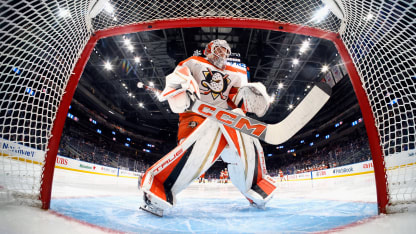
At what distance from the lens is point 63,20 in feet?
4.57

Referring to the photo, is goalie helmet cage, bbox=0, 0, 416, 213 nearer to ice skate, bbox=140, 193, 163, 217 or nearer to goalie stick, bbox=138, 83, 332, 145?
goalie stick, bbox=138, 83, 332, 145

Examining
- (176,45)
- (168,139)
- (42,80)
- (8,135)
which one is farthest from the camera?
(168,139)

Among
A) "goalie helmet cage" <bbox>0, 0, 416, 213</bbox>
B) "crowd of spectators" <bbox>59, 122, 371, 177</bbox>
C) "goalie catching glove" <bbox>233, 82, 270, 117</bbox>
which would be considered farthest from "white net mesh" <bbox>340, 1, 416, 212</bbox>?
"crowd of spectators" <bbox>59, 122, 371, 177</bbox>

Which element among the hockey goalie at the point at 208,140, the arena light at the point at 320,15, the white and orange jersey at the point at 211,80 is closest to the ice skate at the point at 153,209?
the hockey goalie at the point at 208,140

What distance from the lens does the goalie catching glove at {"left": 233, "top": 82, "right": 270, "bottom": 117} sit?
1.64 metres

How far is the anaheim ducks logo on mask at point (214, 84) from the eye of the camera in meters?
1.78

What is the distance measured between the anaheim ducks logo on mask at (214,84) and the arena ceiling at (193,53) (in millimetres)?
7094

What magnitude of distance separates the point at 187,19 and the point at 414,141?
1797mm

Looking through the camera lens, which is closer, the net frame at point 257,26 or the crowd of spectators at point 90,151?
the net frame at point 257,26

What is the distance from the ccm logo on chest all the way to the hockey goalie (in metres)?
0.11

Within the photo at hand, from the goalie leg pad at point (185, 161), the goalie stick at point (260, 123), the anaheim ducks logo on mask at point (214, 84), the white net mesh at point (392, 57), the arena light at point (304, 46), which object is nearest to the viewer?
the white net mesh at point (392, 57)

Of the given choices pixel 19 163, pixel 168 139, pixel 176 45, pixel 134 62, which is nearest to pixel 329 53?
pixel 176 45

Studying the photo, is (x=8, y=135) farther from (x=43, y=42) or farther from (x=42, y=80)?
(x=43, y=42)

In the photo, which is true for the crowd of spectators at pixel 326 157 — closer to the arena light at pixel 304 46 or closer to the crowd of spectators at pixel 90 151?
the arena light at pixel 304 46
